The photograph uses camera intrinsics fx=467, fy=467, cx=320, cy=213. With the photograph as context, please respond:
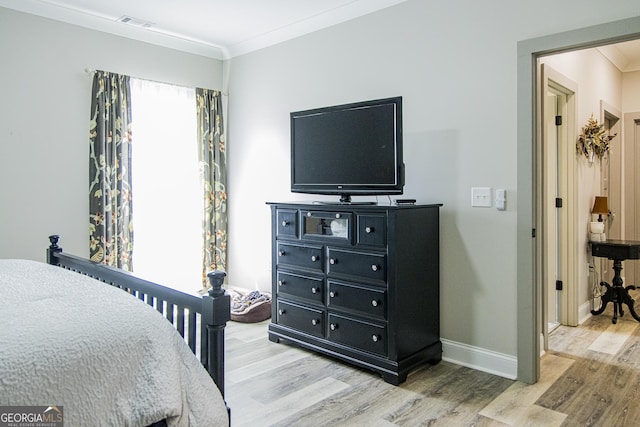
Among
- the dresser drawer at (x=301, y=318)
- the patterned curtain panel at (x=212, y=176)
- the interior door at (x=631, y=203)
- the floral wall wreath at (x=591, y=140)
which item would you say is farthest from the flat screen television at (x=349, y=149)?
the interior door at (x=631, y=203)

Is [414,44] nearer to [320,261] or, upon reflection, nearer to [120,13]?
[320,261]

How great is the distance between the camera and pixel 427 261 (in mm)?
3088

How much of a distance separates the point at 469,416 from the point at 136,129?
356cm

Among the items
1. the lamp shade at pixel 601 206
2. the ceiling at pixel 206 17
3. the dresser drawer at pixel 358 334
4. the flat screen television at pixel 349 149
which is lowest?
the dresser drawer at pixel 358 334

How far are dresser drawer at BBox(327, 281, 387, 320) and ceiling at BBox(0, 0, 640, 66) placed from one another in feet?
6.85

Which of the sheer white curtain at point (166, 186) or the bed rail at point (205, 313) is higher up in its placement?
the sheer white curtain at point (166, 186)

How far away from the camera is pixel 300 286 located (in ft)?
11.0

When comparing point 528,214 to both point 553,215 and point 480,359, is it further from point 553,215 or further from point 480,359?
point 553,215

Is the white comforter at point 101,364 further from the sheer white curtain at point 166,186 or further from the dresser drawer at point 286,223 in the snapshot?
the sheer white curtain at point 166,186

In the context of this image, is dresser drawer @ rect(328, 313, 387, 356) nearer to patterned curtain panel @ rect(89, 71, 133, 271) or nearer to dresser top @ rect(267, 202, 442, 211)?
dresser top @ rect(267, 202, 442, 211)

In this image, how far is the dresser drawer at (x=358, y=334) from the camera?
2.89 metres

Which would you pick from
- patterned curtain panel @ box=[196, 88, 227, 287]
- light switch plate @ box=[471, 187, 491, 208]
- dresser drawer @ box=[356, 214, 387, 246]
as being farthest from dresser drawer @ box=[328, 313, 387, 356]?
patterned curtain panel @ box=[196, 88, 227, 287]

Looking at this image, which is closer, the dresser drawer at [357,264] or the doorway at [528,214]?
the doorway at [528,214]

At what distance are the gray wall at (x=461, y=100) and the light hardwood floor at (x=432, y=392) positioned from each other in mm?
361
